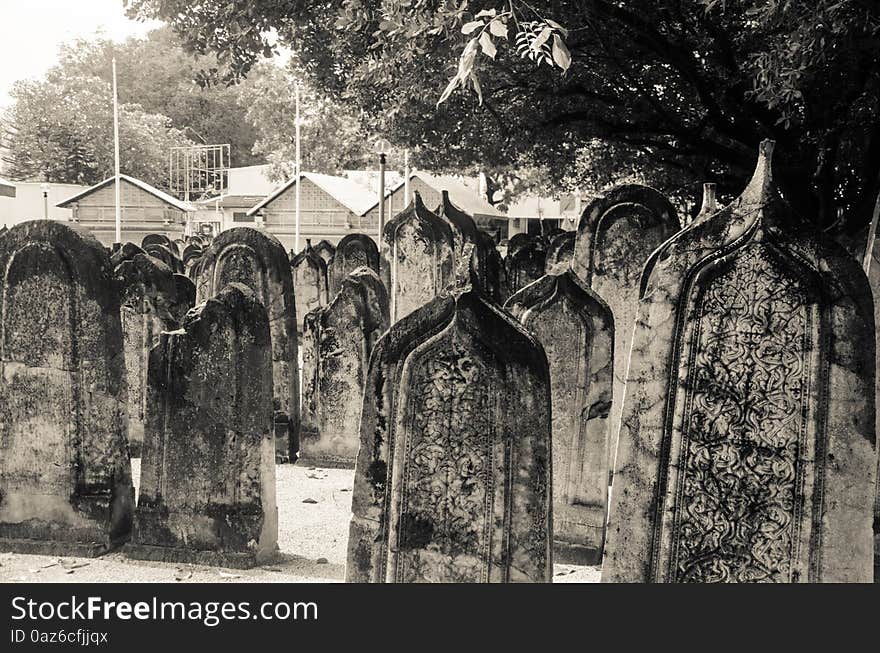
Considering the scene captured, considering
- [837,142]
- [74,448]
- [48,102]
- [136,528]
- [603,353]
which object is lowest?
[136,528]

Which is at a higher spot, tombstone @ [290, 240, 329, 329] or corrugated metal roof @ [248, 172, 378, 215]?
corrugated metal roof @ [248, 172, 378, 215]

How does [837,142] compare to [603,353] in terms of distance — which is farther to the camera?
[837,142]

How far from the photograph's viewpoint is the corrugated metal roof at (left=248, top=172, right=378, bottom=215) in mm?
38803

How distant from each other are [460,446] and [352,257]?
1026cm

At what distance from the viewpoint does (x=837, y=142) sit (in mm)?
11484

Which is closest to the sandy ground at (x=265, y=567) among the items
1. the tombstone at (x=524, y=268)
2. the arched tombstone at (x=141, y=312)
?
the arched tombstone at (x=141, y=312)

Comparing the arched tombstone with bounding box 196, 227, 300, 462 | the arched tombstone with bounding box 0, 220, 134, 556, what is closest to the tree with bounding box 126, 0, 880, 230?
the arched tombstone with bounding box 196, 227, 300, 462

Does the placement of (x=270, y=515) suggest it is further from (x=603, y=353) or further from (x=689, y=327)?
(x=689, y=327)

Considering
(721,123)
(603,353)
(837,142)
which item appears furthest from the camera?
(721,123)

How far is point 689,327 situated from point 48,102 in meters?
50.0

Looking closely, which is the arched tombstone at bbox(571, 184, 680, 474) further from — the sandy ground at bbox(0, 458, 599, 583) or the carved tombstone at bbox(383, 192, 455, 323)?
the sandy ground at bbox(0, 458, 599, 583)

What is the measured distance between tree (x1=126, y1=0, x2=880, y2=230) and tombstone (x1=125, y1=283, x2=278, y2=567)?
3.37 metres

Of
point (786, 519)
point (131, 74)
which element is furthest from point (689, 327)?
point (131, 74)

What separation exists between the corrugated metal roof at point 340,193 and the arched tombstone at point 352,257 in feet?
78.1
